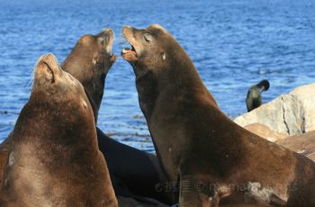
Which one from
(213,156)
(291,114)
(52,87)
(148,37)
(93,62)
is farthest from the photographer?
(291,114)

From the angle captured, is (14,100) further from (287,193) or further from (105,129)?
(287,193)

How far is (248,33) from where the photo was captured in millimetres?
52500

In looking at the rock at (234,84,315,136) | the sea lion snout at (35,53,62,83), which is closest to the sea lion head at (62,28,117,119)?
the sea lion snout at (35,53,62,83)

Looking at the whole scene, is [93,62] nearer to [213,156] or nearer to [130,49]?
[130,49]

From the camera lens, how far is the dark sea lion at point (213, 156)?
672cm

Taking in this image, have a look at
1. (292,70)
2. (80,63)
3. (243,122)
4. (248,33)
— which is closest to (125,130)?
(243,122)

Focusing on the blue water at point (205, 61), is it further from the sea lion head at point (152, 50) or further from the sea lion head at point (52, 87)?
the sea lion head at point (52, 87)

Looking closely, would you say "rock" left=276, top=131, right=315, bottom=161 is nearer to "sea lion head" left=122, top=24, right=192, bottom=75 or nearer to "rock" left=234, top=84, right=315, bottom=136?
"sea lion head" left=122, top=24, right=192, bottom=75

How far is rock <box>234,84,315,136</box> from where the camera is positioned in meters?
13.3

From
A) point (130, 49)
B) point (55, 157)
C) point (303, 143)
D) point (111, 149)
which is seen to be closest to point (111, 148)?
point (111, 149)

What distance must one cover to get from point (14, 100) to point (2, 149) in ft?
48.8

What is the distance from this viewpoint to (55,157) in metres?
5.84

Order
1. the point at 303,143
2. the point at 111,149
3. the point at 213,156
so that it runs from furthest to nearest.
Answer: the point at 303,143 < the point at 111,149 < the point at 213,156

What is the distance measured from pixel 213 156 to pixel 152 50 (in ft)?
4.86
